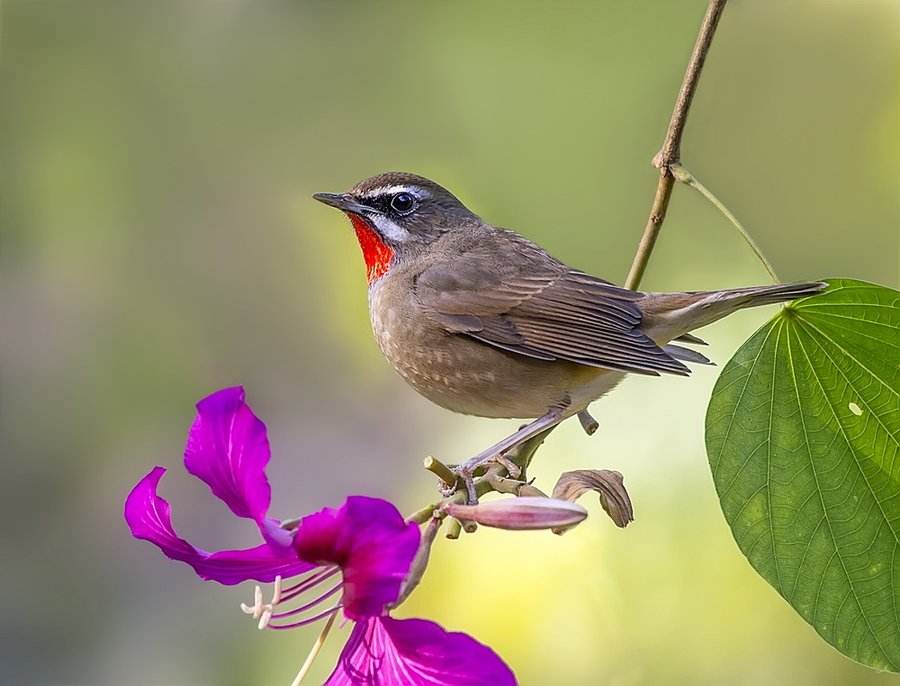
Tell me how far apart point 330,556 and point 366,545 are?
2.9 inches

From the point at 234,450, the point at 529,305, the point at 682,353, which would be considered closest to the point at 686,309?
the point at 682,353

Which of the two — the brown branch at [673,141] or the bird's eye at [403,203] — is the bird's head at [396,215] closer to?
the bird's eye at [403,203]

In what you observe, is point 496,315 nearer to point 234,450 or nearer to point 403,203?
point 403,203

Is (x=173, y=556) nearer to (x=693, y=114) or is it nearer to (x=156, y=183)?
(x=693, y=114)

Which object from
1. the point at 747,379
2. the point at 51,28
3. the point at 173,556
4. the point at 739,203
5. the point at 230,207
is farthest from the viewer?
the point at 51,28

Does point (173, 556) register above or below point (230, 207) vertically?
below

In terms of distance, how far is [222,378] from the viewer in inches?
231

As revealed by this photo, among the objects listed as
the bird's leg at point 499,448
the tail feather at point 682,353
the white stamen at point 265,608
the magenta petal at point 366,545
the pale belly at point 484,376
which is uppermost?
the tail feather at point 682,353

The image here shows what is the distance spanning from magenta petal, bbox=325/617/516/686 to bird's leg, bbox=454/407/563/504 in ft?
1.00

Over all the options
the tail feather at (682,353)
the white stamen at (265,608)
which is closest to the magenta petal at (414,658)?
the white stamen at (265,608)

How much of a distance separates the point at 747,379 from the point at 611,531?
1.76 m

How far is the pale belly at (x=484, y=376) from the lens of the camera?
297 cm

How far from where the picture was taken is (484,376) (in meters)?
2.99

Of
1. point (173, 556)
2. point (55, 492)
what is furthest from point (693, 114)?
point (173, 556)
